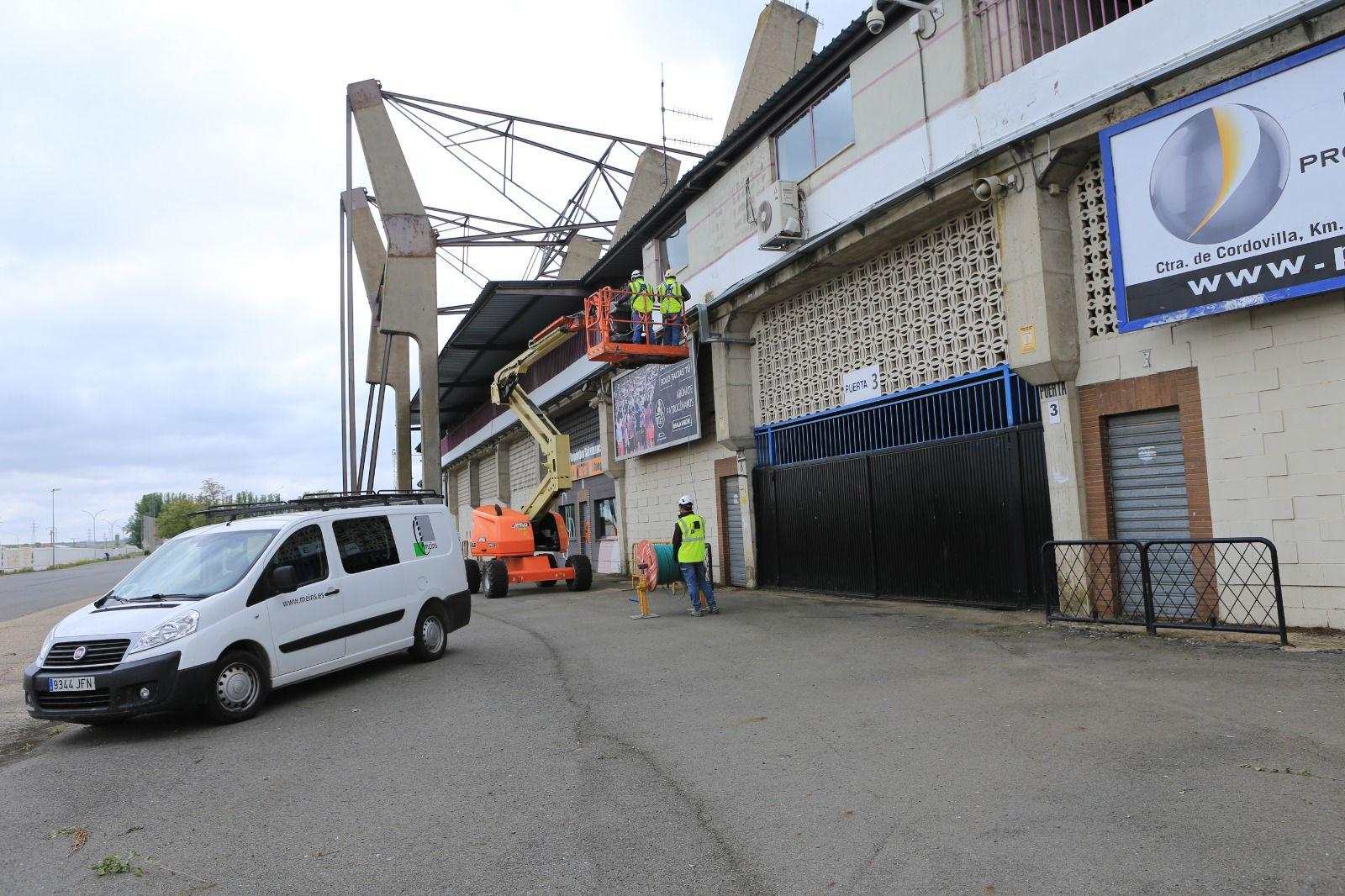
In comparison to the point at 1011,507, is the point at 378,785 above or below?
below

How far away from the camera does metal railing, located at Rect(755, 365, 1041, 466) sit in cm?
1105

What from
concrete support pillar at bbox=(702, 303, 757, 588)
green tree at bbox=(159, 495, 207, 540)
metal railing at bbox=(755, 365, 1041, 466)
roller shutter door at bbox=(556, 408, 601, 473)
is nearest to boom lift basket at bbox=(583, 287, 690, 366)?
concrete support pillar at bbox=(702, 303, 757, 588)

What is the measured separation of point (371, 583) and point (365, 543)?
42 centimetres

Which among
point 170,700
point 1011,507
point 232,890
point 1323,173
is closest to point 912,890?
point 232,890

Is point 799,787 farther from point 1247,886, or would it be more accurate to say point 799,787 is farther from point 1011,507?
point 1011,507

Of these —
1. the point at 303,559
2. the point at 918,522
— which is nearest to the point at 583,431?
the point at 918,522

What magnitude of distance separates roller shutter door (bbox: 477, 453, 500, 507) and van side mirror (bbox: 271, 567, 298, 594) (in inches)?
1217

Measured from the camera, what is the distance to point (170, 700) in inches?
265

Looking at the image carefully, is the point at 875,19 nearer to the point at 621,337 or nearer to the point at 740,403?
the point at 740,403

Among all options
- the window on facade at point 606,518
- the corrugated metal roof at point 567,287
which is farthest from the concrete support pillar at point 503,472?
the window on facade at point 606,518

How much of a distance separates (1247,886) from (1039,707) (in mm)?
2804

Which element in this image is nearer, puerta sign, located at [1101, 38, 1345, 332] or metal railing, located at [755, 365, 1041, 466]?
puerta sign, located at [1101, 38, 1345, 332]

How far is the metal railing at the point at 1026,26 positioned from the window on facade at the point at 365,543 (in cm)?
898

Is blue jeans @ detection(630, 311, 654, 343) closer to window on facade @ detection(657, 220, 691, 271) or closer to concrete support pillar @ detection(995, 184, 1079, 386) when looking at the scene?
window on facade @ detection(657, 220, 691, 271)
